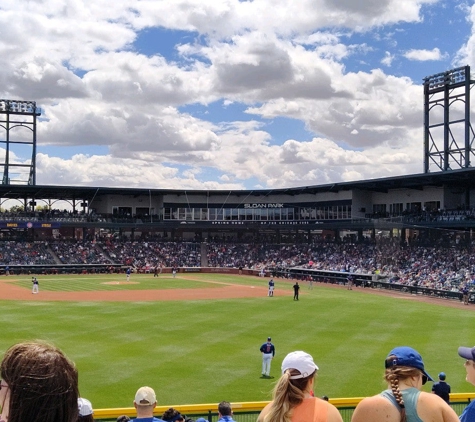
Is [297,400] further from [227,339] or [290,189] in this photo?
[290,189]

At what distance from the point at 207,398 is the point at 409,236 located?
43809 mm

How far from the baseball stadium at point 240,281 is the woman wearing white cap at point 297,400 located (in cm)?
716

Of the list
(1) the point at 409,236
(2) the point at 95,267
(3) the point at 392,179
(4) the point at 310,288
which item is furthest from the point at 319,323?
(2) the point at 95,267

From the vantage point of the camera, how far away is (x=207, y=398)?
16922mm

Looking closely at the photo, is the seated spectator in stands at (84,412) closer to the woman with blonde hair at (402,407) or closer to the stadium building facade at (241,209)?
the woman with blonde hair at (402,407)

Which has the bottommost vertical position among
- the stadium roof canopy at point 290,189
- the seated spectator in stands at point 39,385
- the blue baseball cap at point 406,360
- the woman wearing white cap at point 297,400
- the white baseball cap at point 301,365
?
the woman wearing white cap at point 297,400

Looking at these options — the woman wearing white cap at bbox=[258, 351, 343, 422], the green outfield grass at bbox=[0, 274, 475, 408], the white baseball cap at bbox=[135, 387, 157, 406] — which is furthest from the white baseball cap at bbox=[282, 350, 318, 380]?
the green outfield grass at bbox=[0, 274, 475, 408]

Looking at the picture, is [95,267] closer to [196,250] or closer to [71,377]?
[196,250]

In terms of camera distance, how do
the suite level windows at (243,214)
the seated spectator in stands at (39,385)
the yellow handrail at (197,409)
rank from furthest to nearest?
the suite level windows at (243,214) → the yellow handrail at (197,409) → the seated spectator in stands at (39,385)

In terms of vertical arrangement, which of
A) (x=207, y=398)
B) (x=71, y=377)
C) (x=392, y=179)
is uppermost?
(x=392, y=179)

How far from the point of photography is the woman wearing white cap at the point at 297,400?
4.39m

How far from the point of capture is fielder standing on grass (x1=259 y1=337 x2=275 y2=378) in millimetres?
19391

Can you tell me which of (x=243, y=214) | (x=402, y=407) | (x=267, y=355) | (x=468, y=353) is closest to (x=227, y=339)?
(x=267, y=355)

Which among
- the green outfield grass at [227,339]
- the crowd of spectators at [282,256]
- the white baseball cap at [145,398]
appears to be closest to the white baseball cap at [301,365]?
the white baseball cap at [145,398]
